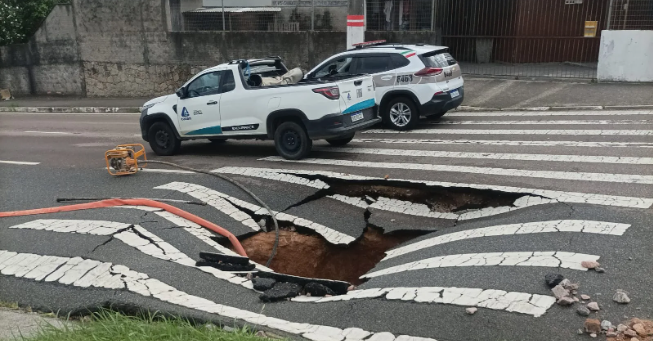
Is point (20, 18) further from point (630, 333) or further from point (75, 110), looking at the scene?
point (630, 333)

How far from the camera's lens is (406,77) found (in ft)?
43.8

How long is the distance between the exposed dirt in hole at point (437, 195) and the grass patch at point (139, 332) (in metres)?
4.58

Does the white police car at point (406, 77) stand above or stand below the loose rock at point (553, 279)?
above

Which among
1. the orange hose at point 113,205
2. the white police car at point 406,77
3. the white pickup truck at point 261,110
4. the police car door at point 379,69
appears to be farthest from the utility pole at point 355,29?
the orange hose at point 113,205

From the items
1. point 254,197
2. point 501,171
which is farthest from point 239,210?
point 501,171

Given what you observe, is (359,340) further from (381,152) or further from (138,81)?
(138,81)

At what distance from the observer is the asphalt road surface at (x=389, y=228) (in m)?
4.97

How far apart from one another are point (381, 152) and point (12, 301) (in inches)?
290

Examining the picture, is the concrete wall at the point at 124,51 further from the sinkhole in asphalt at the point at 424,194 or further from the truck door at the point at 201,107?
the sinkhole in asphalt at the point at 424,194

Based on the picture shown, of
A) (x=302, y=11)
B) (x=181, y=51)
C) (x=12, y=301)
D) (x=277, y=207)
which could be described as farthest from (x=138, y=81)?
(x=12, y=301)

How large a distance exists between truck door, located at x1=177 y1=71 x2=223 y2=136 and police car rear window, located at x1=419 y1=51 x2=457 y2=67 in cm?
501

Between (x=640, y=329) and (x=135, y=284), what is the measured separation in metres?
4.63

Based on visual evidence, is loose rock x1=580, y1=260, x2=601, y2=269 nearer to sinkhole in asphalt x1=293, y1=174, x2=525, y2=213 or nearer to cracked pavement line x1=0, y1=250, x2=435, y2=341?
cracked pavement line x1=0, y1=250, x2=435, y2=341

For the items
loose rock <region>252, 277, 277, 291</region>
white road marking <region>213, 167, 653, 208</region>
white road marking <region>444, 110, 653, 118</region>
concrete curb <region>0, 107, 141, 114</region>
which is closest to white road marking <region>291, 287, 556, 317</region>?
loose rock <region>252, 277, 277, 291</region>
